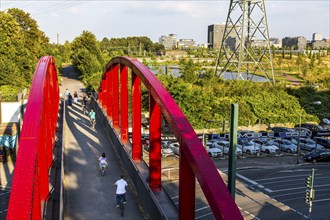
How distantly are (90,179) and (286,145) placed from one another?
1113 inches

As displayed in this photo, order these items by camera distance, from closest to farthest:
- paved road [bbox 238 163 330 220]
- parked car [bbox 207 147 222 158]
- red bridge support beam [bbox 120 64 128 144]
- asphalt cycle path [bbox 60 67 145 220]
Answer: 1. asphalt cycle path [bbox 60 67 145 220]
2. red bridge support beam [bbox 120 64 128 144]
3. paved road [bbox 238 163 330 220]
4. parked car [bbox 207 147 222 158]

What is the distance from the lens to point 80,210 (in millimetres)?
10164

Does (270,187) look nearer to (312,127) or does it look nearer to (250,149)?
(250,149)

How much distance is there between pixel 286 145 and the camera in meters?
36.8

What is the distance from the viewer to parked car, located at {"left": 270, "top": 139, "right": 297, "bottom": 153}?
3637 cm

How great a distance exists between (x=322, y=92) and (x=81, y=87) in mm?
37279

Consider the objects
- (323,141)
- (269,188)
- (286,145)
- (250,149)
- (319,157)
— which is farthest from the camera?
(323,141)

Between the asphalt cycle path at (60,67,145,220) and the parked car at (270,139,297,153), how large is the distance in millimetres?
21631

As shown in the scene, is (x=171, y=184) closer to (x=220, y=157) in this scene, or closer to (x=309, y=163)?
(x=220, y=157)

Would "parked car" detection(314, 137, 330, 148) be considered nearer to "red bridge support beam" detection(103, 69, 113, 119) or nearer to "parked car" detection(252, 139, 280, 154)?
"parked car" detection(252, 139, 280, 154)

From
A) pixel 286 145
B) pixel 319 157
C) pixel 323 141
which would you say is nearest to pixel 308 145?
pixel 323 141

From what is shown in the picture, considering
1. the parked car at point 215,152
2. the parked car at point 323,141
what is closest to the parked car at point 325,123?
the parked car at point 323,141

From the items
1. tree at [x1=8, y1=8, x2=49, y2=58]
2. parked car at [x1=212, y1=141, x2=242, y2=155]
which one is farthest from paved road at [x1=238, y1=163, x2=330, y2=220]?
tree at [x1=8, y1=8, x2=49, y2=58]

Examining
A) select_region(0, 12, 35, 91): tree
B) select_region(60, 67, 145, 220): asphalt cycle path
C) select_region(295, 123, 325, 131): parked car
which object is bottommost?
select_region(295, 123, 325, 131): parked car
